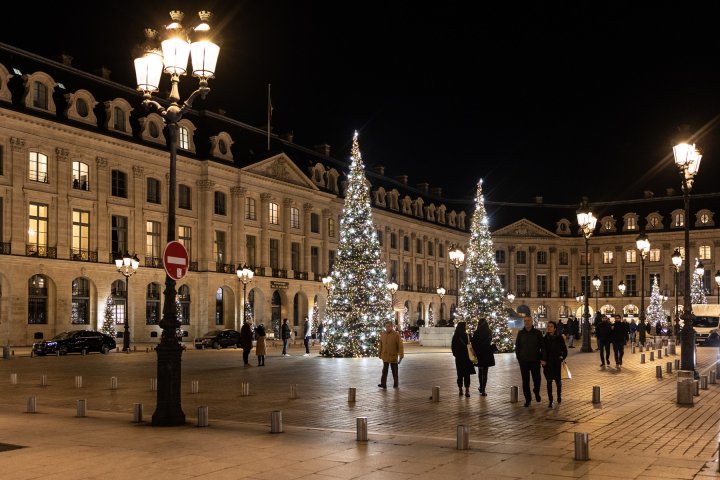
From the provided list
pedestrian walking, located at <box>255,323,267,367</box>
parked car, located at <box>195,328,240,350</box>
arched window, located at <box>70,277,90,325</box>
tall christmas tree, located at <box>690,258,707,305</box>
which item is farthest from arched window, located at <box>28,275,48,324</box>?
tall christmas tree, located at <box>690,258,707,305</box>

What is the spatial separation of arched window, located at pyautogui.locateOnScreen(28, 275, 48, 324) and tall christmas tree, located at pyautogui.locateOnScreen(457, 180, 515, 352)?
25.9m

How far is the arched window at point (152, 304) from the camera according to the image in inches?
2164

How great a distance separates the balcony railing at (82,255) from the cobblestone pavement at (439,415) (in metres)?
24.1

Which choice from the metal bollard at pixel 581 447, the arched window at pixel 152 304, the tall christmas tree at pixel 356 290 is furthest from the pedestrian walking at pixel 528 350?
the arched window at pixel 152 304

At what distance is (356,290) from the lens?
1352 inches

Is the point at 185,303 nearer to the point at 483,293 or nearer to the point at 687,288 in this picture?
the point at 483,293

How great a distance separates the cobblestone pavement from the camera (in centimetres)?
1009

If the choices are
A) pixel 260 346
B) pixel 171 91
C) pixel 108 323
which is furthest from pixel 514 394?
pixel 108 323

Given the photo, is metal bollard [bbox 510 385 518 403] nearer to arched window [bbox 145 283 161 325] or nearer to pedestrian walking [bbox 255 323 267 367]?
pedestrian walking [bbox 255 323 267 367]

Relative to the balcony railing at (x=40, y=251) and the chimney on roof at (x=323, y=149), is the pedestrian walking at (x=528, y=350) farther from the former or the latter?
the chimney on roof at (x=323, y=149)

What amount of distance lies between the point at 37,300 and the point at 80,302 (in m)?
3.24

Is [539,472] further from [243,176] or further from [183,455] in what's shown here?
[243,176]

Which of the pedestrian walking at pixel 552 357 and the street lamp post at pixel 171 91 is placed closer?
the street lamp post at pixel 171 91

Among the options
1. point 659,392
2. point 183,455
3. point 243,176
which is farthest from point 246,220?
point 183,455
